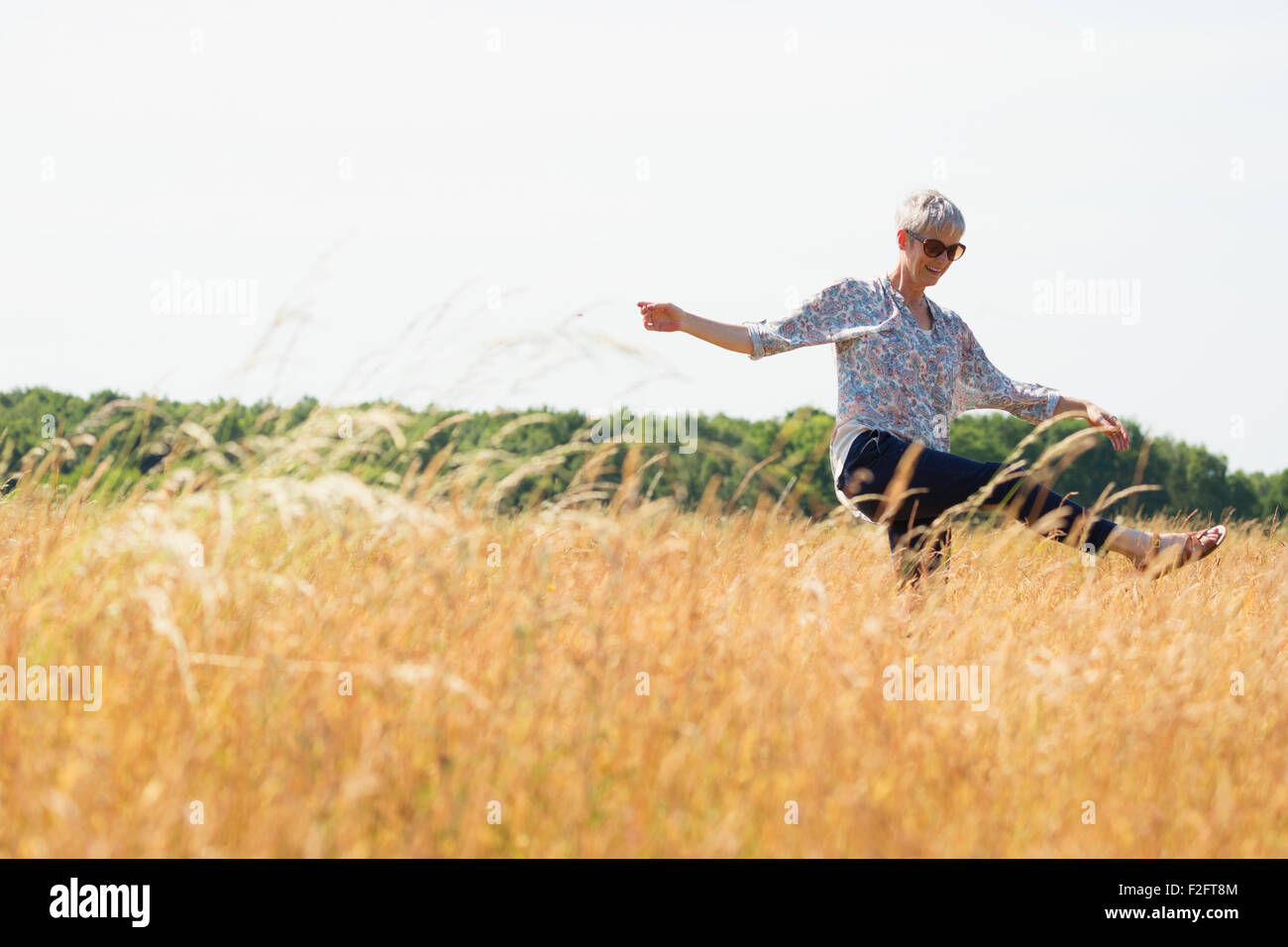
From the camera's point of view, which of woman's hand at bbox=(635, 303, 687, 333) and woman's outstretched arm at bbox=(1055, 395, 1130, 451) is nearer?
woman's hand at bbox=(635, 303, 687, 333)

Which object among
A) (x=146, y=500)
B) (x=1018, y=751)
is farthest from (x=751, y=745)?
(x=146, y=500)

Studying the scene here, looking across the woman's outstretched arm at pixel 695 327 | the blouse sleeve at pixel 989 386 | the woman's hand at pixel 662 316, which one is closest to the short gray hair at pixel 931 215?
the blouse sleeve at pixel 989 386

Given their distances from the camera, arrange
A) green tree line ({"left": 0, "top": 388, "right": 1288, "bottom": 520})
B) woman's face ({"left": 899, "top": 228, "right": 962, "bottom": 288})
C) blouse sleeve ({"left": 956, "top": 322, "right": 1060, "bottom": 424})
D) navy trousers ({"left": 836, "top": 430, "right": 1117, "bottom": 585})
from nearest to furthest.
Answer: green tree line ({"left": 0, "top": 388, "right": 1288, "bottom": 520})
navy trousers ({"left": 836, "top": 430, "right": 1117, "bottom": 585})
woman's face ({"left": 899, "top": 228, "right": 962, "bottom": 288})
blouse sleeve ({"left": 956, "top": 322, "right": 1060, "bottom": 424})

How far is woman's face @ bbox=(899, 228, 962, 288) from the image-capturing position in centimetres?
413

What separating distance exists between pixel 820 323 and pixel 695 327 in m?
0.51

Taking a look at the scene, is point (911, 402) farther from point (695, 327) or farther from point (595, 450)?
point (595, 450)

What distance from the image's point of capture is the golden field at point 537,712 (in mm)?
2090

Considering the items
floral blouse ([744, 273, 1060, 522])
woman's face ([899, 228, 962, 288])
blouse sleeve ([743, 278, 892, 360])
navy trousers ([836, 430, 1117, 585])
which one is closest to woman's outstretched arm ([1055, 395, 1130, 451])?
navy trousers ([836, 430, 1117, 585])

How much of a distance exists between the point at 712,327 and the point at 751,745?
1967mm

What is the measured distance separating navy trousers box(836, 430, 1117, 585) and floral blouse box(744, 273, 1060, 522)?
85 millimetres

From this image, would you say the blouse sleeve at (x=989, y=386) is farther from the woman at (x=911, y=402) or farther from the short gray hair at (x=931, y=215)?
the short gray hair at (x=931, y=215)

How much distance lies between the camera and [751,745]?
2.38 meters

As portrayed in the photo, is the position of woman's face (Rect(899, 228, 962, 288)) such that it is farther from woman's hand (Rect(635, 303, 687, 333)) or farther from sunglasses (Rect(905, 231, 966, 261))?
woman's hand (Rect(635, 303, 687, 333))
